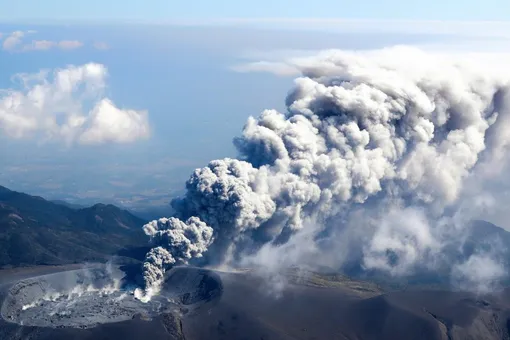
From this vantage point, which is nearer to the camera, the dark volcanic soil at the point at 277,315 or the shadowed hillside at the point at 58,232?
the dark volcanic soil at the point at 277,315

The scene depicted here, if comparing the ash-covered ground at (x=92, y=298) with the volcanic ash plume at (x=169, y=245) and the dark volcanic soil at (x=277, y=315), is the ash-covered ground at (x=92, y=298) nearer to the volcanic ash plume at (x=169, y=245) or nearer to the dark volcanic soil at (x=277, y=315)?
the dark volcanic soil at (x=277, y=315)

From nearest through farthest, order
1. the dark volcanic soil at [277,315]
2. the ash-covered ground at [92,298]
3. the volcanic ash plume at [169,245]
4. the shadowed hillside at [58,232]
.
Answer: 1. the dark volcanic soil at [277,315]
2. the ash-covered ground at [92,298]
3. the volcanic ash plume at [169,245]
4. the shadowed hillside at [58,232]

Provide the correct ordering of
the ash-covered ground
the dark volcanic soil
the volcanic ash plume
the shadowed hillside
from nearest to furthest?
the dark volcanic soil
the ash-covered ground
the volcanic ash plume
the shadowed hillside

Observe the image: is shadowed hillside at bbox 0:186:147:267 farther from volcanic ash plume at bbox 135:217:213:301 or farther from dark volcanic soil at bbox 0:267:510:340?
dark volcanic soil at bbox 0:267:510:340

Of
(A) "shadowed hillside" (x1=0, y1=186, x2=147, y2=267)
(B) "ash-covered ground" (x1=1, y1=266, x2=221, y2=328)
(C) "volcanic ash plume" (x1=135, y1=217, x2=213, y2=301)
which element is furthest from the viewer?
(A) "shadowed hillside" (x1=0, y1=186, x2=147, y2=267)

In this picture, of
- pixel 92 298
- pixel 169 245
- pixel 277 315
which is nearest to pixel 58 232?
pixel 92 298

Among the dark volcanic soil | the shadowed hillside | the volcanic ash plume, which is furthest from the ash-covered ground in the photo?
the shadowed hillside

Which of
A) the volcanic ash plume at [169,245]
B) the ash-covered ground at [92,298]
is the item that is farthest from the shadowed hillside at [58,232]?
the volcanic ash plume at [169,245]

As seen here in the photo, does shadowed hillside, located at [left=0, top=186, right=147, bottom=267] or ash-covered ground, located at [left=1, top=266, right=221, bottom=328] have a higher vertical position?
ash-covered ground, located at [left=1, top=266, right=221, bottom=328]
